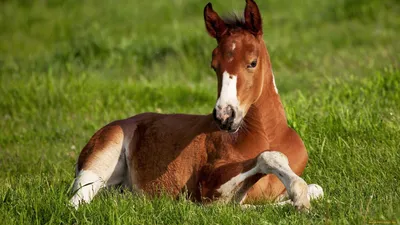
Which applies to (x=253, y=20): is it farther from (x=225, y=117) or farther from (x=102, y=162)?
(x=102, y=162)

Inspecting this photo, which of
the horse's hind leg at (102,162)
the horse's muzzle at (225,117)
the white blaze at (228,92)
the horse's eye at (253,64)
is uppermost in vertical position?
the horse's eye at (253,64)

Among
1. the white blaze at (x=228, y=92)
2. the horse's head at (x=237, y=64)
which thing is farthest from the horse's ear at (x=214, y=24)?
the white blaze at (x=228, y=92)

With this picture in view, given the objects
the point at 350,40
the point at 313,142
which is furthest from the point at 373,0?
the point at 313,142

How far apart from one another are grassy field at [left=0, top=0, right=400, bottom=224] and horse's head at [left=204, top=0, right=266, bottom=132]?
0.69 m

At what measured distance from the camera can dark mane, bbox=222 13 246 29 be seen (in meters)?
6.26

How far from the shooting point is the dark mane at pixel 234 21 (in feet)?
20.5

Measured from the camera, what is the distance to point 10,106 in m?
11.0

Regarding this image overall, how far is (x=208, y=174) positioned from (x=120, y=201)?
778mm

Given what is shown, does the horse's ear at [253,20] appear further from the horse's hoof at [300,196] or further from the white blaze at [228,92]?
the horse's hoof at [300,196]

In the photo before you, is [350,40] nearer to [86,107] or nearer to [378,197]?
[86,107]

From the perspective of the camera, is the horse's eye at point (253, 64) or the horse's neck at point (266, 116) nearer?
the horse's eye at point (253, 64)

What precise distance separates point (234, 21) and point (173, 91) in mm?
4839

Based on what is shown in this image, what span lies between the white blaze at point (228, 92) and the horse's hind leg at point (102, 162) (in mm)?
1528

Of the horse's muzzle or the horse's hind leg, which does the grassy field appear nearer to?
the horse's hind leg
